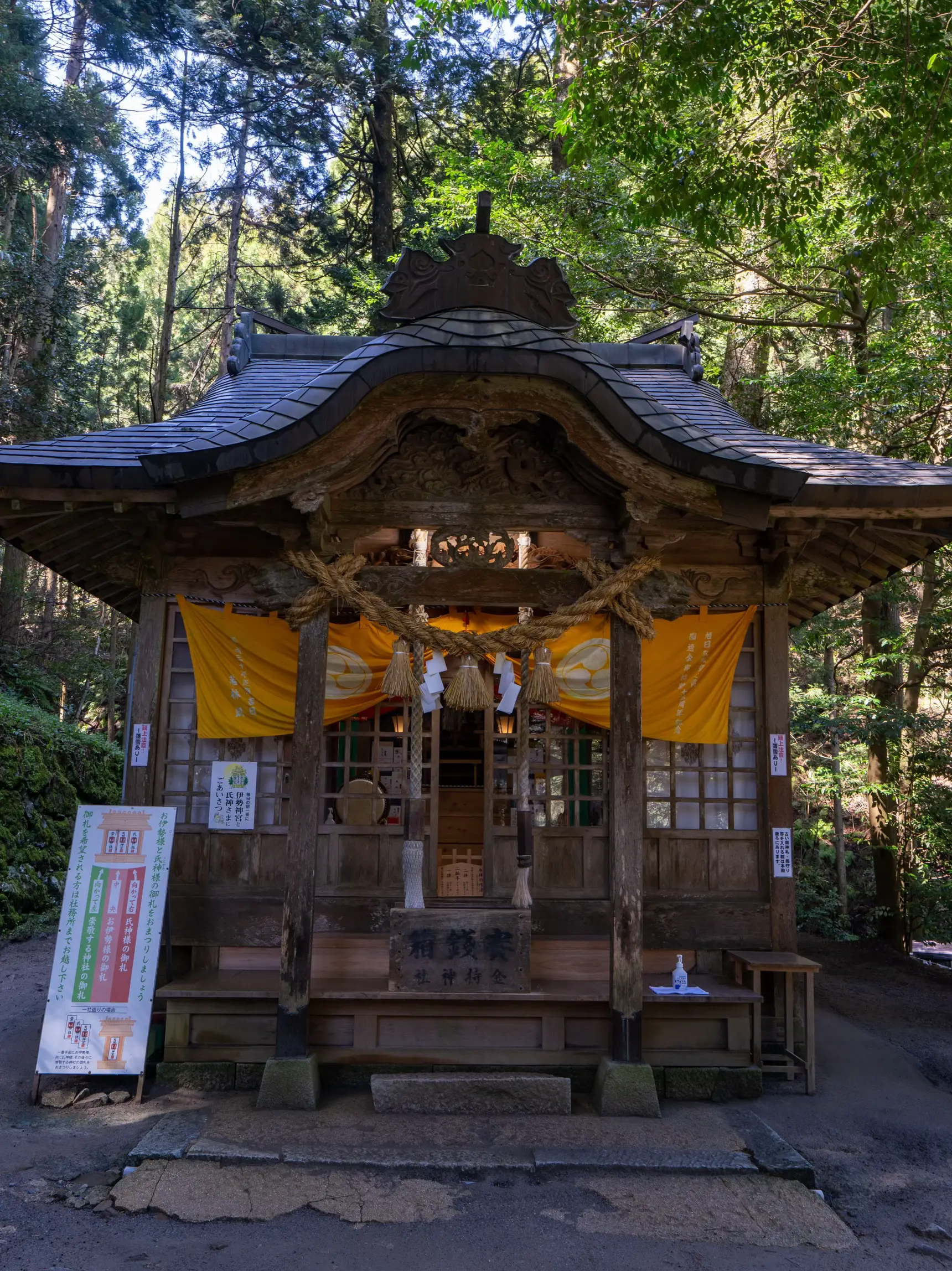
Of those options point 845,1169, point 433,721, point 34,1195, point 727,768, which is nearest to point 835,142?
point 727,768

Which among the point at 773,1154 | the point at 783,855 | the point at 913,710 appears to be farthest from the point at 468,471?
the point at 913,710

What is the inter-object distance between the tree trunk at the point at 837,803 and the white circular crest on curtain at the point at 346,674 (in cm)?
864

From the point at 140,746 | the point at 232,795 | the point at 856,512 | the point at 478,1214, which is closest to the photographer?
the point at 478,1214

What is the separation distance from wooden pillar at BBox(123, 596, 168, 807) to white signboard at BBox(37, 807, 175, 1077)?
0.55 meters

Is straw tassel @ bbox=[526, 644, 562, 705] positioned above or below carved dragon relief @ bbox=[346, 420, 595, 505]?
below

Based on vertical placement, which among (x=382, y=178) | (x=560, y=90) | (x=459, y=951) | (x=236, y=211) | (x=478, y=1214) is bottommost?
(x=478, y=1214)

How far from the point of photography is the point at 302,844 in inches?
247

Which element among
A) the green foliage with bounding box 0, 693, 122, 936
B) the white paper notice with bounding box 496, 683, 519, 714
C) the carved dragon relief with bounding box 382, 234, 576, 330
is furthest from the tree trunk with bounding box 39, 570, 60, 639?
the carved dragon relief with bounding box 382, 234, 576, 330

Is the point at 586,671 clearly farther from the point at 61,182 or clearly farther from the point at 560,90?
the point at 61,182

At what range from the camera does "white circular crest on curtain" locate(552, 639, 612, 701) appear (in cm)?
745

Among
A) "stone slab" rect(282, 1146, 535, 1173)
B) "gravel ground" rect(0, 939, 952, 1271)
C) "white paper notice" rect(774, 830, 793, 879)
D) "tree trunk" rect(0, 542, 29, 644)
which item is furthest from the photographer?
"tree trunk" rect(0, 542, 29, 644)

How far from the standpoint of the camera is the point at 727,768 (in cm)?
765

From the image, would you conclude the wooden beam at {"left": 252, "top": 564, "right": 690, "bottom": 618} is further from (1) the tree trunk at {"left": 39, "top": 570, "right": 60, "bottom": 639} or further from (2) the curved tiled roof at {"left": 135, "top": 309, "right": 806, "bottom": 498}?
(1) the tree trunk at {"left": 39, "top": 570, "right": 60, "bottom": 639}

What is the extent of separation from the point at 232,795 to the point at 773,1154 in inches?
181
